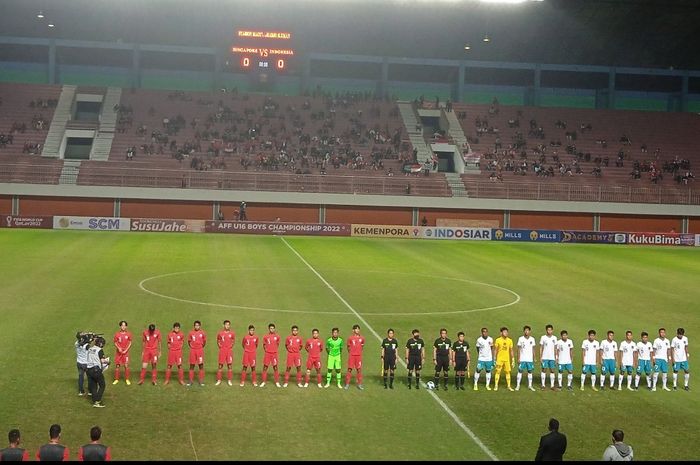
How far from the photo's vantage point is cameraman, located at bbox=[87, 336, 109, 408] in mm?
16734

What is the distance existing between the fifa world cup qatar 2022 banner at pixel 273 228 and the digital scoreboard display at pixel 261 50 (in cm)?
1748

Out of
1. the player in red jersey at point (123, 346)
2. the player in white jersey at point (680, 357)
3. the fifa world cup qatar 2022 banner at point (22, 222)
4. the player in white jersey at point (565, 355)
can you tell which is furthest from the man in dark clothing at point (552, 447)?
the fifa world cup qatar 2022 banner at point (22, 222)

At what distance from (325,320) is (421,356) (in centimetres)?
771

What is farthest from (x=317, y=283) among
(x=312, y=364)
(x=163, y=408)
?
(x=163, y=408)

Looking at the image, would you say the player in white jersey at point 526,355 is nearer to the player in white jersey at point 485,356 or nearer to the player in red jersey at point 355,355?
the player in white jersey at point 485,356

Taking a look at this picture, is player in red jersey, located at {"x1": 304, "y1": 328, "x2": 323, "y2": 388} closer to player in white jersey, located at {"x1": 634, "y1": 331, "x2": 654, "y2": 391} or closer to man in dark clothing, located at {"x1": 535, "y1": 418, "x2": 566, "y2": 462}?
player in white jersey, located at {"x1": 634, "y1": 331, "x2": 654, "y2": 391}

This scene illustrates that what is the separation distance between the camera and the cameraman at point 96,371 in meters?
16.7

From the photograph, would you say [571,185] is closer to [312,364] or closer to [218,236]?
[218,236]

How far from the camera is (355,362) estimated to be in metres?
19.0

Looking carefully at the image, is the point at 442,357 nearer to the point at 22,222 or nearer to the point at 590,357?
the point at 590,357

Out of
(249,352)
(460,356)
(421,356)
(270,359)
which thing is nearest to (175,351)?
(249,352)

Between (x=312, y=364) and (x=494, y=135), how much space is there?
5644 cm

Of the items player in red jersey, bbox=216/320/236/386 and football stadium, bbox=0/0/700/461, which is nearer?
football stadium, bbox=0/0/700/461

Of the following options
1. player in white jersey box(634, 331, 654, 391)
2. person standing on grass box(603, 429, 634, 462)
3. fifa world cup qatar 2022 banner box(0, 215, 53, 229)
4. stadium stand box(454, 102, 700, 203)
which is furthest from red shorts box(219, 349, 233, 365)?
stadium stand box(454, 102, 700, 203)
